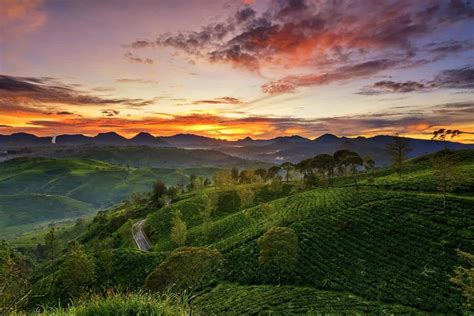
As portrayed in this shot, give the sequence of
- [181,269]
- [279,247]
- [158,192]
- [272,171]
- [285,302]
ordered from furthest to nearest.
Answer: [158,192], [272,171], [279,247], [285,302], [181,269]

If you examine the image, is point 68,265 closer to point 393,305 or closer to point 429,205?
point 393,305

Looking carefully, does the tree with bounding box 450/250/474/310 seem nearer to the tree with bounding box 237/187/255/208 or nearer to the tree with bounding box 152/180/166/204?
the tree with bounding box 237/187/255/208

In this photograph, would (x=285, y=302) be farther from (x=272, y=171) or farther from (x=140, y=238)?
(x=272, y=171)

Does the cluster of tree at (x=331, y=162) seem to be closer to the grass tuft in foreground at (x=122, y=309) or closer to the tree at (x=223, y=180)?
the tree at (x=223, y=180)

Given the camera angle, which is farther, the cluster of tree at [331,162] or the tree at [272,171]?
the tree at [272,171]

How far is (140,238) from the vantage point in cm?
12300

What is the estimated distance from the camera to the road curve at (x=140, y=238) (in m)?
113

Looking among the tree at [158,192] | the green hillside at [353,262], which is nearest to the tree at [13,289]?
the green hillside at [353,262]

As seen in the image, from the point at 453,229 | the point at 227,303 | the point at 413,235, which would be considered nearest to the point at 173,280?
the point at 227,303

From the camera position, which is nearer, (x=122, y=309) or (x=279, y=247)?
(x=122, y=309)

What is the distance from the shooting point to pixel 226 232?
317 feet

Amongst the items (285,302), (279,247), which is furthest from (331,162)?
(285,302)

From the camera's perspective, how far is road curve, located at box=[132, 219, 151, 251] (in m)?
113

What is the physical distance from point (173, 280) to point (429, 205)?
→ 53498 millimetres
